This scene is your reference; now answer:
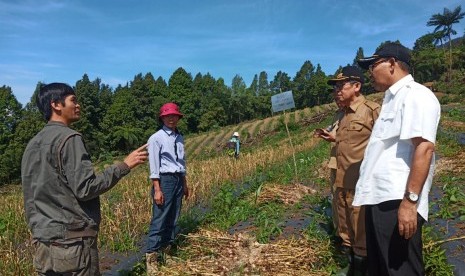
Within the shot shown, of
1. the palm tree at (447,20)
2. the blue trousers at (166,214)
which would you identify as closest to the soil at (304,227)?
the blue trousers at (166,214)

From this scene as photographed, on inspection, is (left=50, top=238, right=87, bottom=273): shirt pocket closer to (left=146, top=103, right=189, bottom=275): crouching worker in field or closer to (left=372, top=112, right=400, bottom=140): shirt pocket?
(left=146, top=103, right=189, bottom=275): crouching worker in field

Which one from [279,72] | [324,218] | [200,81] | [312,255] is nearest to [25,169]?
[312,255]

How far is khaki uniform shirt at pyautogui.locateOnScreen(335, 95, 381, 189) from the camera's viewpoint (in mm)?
3440

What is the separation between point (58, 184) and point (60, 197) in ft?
0.27

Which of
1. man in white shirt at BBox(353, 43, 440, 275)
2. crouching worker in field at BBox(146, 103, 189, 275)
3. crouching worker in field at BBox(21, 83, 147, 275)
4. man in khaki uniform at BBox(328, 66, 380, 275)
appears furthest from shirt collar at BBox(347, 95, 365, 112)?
crouching worker in field at BBox(21, 83, 147, 275)

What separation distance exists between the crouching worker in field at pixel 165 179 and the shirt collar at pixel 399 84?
2.40 m

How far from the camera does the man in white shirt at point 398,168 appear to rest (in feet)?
6.86

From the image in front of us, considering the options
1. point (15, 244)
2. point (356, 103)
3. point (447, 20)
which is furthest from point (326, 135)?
point (447, 20)

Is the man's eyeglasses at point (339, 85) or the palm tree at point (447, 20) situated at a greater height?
the palm tree at point (447, 20)

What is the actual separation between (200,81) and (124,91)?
17421 millimetres

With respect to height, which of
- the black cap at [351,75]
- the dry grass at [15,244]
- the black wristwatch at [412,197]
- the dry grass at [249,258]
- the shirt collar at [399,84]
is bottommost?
the dry grass at [249,258]

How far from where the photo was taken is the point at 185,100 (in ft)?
223

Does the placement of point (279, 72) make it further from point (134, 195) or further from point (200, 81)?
point (134, 195)

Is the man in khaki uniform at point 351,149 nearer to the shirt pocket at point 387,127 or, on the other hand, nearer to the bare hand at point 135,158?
the shirt pocket at point 387,127
